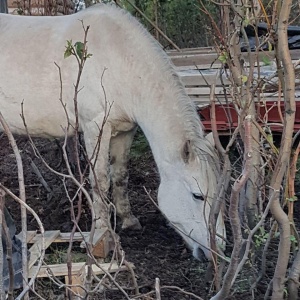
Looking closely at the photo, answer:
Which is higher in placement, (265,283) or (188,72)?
(188,72)

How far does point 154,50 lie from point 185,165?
98 centimetres

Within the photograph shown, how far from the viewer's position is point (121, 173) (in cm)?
480

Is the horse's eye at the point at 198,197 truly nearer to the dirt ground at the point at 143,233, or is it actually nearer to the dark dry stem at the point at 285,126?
the dirt ground at the point at 143,233

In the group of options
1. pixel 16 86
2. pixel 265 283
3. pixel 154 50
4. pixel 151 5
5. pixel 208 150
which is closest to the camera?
pixel 265 283

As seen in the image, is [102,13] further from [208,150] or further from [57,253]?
[57,253]

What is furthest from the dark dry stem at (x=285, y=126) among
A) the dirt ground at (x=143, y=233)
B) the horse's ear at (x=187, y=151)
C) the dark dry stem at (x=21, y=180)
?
the horse's ear at (x=187, y=151)

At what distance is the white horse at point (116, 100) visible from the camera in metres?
3.70

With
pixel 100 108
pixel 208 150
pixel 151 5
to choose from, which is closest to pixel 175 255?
pixel 208 150

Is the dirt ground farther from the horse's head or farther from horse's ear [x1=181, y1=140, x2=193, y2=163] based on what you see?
horse's ear [x1=181, y1=140, x2=193, y2=163]

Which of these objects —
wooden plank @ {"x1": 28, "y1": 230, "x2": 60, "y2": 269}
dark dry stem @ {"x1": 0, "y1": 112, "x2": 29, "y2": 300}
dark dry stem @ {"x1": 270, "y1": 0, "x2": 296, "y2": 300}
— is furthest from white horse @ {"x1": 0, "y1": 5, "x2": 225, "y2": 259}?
dark dry stem @ {"x1": 0, "y1": 112, "x2": 29, "y2": 300}

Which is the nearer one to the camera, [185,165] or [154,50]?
[185,165]

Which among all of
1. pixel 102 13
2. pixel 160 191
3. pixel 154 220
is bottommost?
pixel 154 220

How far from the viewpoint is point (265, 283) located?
3.14 meters

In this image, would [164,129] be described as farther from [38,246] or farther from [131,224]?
[38,246]
